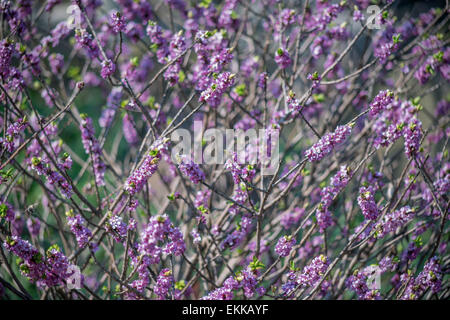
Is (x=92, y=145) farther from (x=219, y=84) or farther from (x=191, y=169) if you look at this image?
(x=219, y=84)

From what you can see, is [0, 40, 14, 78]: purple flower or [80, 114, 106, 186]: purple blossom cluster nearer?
[0, 40, 14, 78]: purple flower

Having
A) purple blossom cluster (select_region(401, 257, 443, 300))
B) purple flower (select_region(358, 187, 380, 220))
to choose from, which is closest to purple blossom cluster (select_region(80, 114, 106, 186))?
purple flower (select_region(358, 187, 380, 220))

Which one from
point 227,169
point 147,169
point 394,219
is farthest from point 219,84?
point 394,219

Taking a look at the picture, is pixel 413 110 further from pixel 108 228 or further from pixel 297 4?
pixel 108 228

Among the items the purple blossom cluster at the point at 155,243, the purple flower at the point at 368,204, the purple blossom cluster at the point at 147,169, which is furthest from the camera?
the purple flower at the point at 368,204

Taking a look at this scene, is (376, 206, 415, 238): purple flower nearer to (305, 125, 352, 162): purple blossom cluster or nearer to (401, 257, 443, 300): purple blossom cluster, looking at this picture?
(401, 257, 443, 300): purple blossom cluster

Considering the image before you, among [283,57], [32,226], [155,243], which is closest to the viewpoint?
[155,243]

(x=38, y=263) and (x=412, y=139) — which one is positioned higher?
(x=412, y=139)

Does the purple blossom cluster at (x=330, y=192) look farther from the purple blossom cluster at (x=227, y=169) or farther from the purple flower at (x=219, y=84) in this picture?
the purple flower at (x=219, y=84)

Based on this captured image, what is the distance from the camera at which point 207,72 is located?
87.9 inches

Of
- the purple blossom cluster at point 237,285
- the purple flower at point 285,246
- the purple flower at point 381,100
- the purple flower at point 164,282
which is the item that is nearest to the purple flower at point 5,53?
the purple flower at point 164,282

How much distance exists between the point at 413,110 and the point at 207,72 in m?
1.33

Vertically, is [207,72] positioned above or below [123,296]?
above
